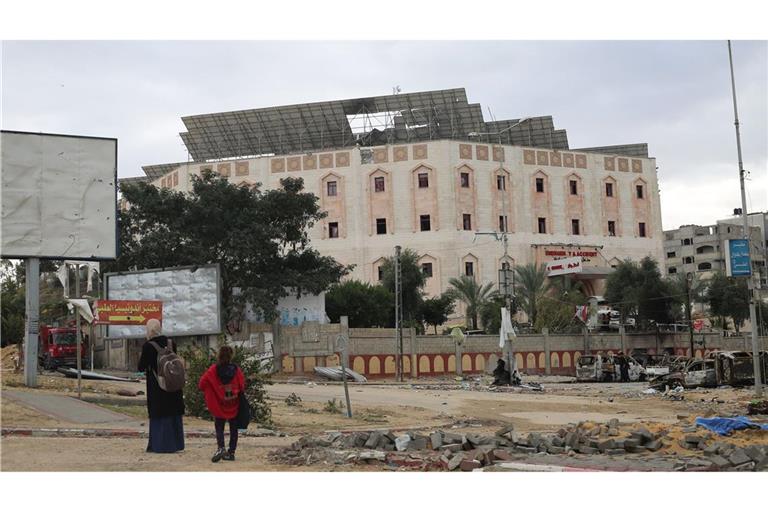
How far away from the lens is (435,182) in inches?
2798

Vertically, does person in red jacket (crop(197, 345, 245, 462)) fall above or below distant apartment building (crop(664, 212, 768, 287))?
below

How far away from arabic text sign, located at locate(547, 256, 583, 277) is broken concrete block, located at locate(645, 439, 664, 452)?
54.7m

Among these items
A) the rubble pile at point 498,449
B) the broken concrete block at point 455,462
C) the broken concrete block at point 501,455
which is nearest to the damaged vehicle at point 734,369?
the rubble pile at point 498,449

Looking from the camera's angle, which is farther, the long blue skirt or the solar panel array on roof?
the solar panel array on roof

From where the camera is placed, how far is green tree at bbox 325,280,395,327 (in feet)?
185

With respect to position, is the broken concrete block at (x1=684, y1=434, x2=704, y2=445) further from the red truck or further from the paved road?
the red truck

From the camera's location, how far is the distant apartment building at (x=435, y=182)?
71.2 m

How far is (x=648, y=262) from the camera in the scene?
63.6 meters

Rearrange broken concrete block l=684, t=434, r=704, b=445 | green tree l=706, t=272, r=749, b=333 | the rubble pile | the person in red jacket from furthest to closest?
green tree l=706, t=272, r=749, b=333
broken concrete block l=684, t=434, r=704, b=445
the person in red jacket
the rubble pile

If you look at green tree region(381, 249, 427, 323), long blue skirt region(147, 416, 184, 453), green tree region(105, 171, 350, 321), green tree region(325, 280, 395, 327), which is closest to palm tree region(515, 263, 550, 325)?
green tree region(381, 249, 427, 323)

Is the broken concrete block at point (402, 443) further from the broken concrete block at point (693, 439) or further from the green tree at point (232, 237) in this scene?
the green tree at point (232, 237)

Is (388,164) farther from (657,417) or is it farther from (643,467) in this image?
(643,467)

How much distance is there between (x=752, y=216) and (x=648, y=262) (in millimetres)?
50009

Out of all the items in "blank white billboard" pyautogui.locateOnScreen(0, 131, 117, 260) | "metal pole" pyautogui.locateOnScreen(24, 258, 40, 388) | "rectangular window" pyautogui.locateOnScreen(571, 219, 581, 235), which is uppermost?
"rectangular window" pyautogui.locateOnScreen(571, 219, 581, 235)
